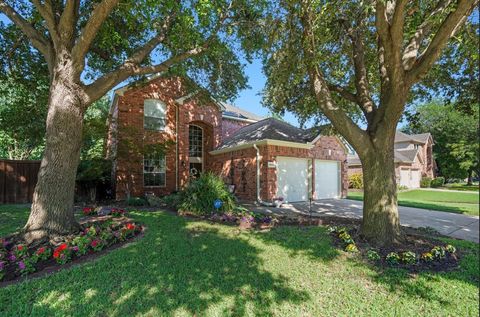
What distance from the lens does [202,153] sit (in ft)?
51.0

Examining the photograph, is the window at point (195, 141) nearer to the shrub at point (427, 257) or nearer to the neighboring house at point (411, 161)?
the shrub at point (427, 257)

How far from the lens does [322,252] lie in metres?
4.69

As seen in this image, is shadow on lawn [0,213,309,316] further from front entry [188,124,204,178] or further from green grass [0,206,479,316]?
front entry [188,124,204,178]

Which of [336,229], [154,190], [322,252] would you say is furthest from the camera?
[154,190]

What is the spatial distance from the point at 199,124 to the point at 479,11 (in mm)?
12764

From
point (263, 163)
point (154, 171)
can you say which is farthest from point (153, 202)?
point (263, 163)

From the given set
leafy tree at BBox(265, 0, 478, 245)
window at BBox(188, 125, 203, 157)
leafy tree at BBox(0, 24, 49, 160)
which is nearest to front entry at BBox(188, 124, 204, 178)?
Answer: window at BBox(188, 125, 203, 157)

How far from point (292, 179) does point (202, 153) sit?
20.8ft

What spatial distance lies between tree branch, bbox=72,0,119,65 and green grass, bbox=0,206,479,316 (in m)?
4.15

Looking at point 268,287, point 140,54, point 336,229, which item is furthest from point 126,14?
point 336,229

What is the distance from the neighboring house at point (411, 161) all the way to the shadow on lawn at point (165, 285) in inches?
983

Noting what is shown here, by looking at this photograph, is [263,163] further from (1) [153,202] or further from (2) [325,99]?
(2) [325,99]

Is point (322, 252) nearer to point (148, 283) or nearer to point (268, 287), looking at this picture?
point (268, 287)

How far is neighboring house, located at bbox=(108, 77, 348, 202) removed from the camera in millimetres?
11203
